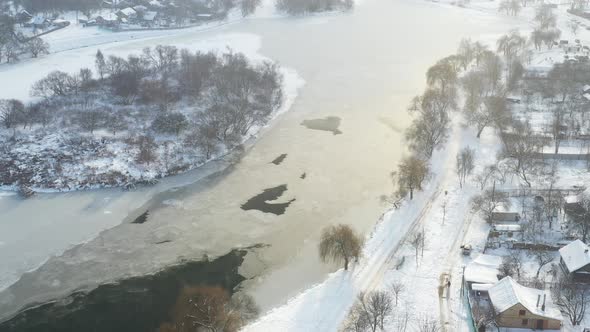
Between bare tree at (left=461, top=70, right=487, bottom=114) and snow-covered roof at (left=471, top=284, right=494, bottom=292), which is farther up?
bare tree at (left=461, top=70, right=487, bottom=114)

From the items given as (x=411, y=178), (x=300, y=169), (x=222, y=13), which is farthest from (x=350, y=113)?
(x=222, y=13)

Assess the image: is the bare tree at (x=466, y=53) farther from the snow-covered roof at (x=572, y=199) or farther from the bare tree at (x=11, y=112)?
the bare tree at (x=11, y=112)

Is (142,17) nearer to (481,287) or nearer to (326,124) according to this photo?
(326,124)

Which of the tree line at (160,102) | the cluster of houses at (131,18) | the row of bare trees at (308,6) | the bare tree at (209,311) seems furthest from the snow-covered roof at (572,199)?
A: the row of bare trees at (308,6)

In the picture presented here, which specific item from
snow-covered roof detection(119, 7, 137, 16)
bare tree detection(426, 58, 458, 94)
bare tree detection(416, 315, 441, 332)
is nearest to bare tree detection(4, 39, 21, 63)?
snow-covered roof detection(119, 7, 137, 16)

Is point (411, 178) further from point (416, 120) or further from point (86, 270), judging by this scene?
point (86, 270)

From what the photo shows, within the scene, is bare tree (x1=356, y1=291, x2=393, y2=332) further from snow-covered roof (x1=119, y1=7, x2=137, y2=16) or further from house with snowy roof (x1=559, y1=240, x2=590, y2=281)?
snow-covered roof (x1=119, y1=7, x2=137, y2=16)
